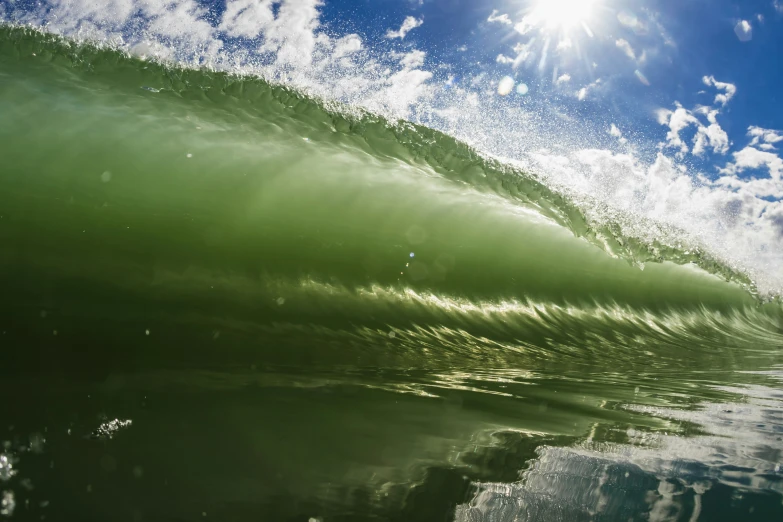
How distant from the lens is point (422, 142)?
9.92 feet

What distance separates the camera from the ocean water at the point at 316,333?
0.82 m

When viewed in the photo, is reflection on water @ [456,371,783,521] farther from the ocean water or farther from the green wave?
the green wave

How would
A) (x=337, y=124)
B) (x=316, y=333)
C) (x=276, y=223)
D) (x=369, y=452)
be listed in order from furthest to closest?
1. (x=337, y=124)
2. (x=276, y=223)
3. (x=316, y=333)
4. (x=369, y=452)

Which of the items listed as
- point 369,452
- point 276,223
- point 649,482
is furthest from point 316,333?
point 649,482

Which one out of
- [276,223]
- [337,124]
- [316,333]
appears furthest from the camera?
[337,124]

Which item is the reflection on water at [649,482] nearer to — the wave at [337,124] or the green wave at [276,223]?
the green wave at [276,223]

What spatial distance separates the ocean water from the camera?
82 centimetres

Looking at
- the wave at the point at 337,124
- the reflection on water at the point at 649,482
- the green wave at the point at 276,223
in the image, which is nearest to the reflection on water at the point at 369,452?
the reflection on water at the point at 649,482

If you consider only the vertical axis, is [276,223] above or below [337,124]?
below

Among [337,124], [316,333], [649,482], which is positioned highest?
[337,124]

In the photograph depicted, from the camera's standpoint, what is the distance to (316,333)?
69.2 inches

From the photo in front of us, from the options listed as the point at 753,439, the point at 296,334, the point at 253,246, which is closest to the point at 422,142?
the point at 253,246

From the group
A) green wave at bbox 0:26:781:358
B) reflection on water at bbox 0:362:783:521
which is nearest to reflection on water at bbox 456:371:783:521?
reflection on water at bbox 0:362:783:521

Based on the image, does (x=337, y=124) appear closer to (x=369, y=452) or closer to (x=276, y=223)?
(x=276, y=223)
